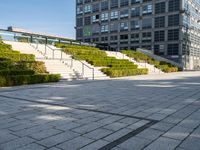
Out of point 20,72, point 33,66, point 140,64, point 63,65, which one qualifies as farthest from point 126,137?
point 140,64

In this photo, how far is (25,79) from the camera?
16.0 m

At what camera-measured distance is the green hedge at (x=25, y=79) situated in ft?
48.9

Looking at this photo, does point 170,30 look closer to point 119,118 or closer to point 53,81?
point 53,81

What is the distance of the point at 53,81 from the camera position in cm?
1773

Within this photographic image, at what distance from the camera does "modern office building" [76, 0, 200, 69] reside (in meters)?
54.4

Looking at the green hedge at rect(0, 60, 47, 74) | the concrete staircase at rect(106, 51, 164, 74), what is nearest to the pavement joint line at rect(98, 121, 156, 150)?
the green hedge at rect(0, 60, 47, 74)

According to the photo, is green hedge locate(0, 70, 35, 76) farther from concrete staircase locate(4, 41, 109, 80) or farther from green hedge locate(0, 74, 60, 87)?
concrete staircase locate(4, 41, 109, 80)

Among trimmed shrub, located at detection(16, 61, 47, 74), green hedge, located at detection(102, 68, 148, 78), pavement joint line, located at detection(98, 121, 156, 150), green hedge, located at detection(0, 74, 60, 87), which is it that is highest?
trimmed shrub, located at detection(16, 61, 47, 74)

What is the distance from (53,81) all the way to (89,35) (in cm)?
5288

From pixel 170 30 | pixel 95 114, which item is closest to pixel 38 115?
pixel 95 114

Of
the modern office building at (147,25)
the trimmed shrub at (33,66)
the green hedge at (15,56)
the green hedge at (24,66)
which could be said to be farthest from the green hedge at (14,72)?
the modern office building at (147,25)

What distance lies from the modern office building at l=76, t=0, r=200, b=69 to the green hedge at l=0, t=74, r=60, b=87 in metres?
41.3

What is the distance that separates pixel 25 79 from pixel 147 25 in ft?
156

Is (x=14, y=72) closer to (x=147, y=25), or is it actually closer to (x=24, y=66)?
(x=24, y=66)
